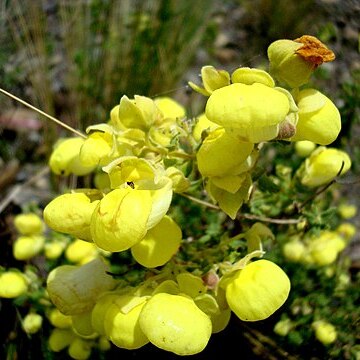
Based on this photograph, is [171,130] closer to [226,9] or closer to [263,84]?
[263,84]

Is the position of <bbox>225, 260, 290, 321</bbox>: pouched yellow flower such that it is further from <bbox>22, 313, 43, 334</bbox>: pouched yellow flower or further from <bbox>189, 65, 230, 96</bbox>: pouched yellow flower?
<bbox>22, 313, 43, 334</bbox>: pouched yellow flower

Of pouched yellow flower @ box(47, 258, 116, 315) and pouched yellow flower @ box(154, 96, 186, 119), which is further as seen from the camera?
pouched yellow flower @ box(154, 96, 186, 119)

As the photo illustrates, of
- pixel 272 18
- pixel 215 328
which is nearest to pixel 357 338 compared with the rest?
pixel 215 328

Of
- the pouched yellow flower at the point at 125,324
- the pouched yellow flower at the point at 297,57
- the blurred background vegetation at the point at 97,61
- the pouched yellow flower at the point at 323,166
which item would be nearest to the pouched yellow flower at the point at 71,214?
the pouched yellow flower at the point at 125,324

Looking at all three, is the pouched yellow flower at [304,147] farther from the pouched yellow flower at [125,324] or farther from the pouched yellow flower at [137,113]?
the pouched yellow flower at [125,324]

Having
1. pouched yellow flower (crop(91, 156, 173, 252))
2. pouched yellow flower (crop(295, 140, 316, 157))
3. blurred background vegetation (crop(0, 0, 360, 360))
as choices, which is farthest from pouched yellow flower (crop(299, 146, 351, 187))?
blurred background vegetation (crop(0, 0, 360, 360))

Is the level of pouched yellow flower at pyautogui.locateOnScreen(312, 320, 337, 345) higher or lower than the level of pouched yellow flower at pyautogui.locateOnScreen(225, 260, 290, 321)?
lower

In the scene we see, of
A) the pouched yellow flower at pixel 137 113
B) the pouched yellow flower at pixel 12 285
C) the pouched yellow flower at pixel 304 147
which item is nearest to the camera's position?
the pouched yellow flower at pixel 137 113
